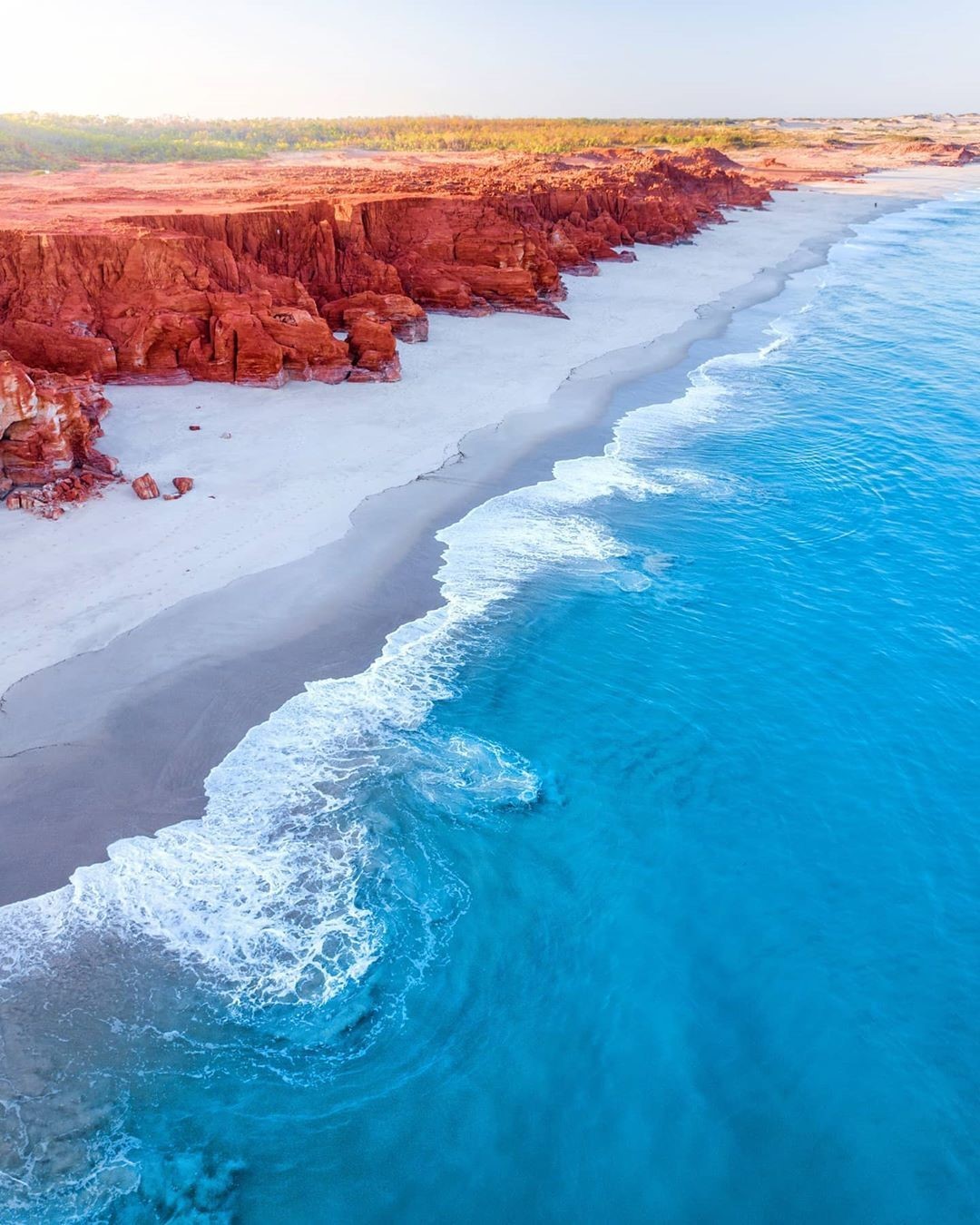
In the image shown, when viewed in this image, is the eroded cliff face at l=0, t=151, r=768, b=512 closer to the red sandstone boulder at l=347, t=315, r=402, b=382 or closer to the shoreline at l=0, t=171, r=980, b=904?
the red sandstone boulder at l=347, t=315, r=402, b=382

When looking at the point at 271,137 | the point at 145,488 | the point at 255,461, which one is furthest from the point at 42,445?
the point at 271,137

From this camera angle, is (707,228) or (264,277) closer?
(264,277)

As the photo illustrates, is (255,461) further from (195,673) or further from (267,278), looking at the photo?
(267,278)

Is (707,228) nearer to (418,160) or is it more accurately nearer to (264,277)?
(418,160)

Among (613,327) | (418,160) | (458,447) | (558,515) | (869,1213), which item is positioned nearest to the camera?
(869,1213)

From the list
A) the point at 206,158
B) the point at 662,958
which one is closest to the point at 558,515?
the point at 662,958

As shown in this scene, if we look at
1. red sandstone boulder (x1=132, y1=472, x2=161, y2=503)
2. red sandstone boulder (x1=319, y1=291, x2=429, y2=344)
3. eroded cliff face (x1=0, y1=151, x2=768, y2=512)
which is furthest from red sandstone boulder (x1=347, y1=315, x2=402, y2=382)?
red sandstone boulder (x1=132, y1=472, x2=161, y2=503)

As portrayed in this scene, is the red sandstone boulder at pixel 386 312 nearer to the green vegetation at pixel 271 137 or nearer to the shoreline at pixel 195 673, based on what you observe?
the shoreline at pixel 195 673
